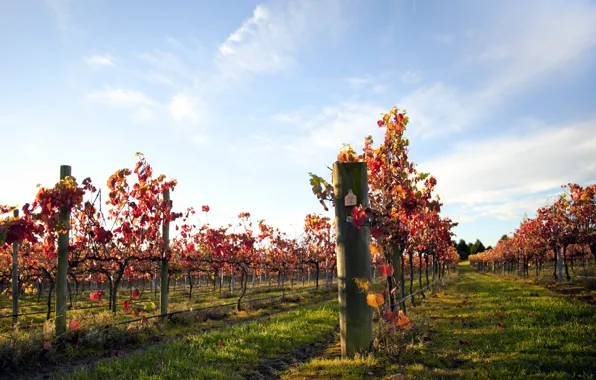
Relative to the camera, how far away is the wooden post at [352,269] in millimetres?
5711

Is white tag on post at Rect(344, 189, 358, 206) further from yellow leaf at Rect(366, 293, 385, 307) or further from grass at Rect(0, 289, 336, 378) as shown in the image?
grass at Rect(0, 289, 336, 378)

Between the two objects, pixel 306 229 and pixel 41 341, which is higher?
pixel 306 229

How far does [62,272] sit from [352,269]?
6.91 meters

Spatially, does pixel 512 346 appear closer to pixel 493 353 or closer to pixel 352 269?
pixel 493 353

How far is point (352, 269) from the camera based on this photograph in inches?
226

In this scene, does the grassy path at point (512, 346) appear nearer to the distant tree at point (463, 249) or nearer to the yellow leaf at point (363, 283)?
the yellow leaf at point (363, 283)

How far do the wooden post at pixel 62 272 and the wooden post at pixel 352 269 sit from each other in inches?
251

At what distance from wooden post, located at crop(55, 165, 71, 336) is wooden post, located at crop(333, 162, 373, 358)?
637cm

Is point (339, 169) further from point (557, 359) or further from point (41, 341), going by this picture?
point (41, 341)

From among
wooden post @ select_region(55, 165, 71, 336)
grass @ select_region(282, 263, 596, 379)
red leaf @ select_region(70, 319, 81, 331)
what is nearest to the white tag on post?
grass @ select_region(282, 263, 596, 379)

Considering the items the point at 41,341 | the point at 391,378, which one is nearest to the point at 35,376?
the point at 41,341

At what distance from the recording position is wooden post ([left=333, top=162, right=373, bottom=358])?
18.7ft

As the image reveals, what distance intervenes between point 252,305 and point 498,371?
13.2m

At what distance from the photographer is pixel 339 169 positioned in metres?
6.05
